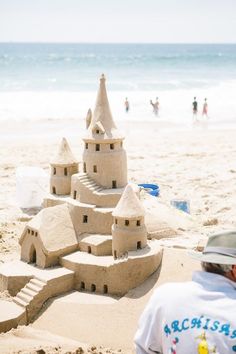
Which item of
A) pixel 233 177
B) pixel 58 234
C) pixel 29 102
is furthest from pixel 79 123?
pixel 58 234

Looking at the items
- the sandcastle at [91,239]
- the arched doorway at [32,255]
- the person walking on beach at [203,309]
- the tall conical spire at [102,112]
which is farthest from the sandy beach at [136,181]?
the person walking on beach at [203,309]

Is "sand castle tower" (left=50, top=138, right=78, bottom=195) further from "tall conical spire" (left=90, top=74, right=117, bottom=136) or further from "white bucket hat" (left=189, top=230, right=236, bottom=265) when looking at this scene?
"white bucket hat" (left=189, top=230, right=236, bottom=265)

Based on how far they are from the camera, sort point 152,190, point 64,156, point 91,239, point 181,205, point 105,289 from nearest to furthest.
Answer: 1. point 105,289
2. point 91,239
3. point 64,156
4. point 181,205
5. point 152,190

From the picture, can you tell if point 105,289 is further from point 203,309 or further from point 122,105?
point 122,105

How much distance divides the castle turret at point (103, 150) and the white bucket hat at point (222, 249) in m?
8.73

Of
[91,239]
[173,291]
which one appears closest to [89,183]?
[91,239]

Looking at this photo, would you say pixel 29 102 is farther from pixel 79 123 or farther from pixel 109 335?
pixel 109 335

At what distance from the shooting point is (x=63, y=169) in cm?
1301

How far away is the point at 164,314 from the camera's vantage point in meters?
3.18

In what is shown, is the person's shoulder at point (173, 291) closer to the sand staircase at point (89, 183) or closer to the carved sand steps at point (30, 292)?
the carved sand steps at point (30, 292)

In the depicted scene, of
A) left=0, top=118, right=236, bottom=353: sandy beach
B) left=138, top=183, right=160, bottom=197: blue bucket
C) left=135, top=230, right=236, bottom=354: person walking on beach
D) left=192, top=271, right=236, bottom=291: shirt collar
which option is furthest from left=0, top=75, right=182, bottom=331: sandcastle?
left=192, top=271, right=236, bottom=291: shirt collar

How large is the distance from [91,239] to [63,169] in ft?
7.41

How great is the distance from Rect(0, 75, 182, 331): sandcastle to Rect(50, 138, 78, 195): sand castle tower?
11 cm

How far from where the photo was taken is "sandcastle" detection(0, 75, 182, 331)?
10.8 m
